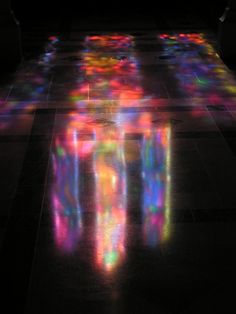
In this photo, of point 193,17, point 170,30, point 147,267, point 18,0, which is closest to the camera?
point 147,267

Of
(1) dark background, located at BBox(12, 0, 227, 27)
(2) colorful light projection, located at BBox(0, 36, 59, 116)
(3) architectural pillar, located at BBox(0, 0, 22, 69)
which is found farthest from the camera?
(1) dark background, located at BBox(12, 0, 227, 27)

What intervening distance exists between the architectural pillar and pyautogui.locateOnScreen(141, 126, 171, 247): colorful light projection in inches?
141

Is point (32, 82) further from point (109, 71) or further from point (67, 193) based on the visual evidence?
point (67, 193)

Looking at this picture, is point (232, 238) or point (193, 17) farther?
point (193, 17)

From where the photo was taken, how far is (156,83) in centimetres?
701

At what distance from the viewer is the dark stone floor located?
3146 millimetres

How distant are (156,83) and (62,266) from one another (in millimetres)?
4200

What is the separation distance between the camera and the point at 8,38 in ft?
25.7

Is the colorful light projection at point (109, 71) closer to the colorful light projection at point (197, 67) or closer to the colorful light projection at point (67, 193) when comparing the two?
the colorful light projection at point (197, 67)

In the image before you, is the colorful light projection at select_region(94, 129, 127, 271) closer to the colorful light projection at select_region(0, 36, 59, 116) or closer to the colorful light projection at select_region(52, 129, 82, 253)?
the colorful light projection at select_region(52, 129, 82, 253)

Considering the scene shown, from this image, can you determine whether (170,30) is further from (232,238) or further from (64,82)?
(232,238)

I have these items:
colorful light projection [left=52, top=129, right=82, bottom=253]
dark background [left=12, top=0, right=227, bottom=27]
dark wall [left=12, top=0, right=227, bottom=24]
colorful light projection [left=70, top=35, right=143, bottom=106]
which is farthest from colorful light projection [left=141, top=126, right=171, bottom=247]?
dark wall [left=12, top=0, right=227, bottom=24]

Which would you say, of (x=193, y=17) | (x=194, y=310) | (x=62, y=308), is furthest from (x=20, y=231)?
(x=193, y=17)

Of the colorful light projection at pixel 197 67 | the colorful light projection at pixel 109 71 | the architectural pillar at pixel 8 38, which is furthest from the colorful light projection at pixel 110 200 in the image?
the architectural pillar at pixel 8 38
